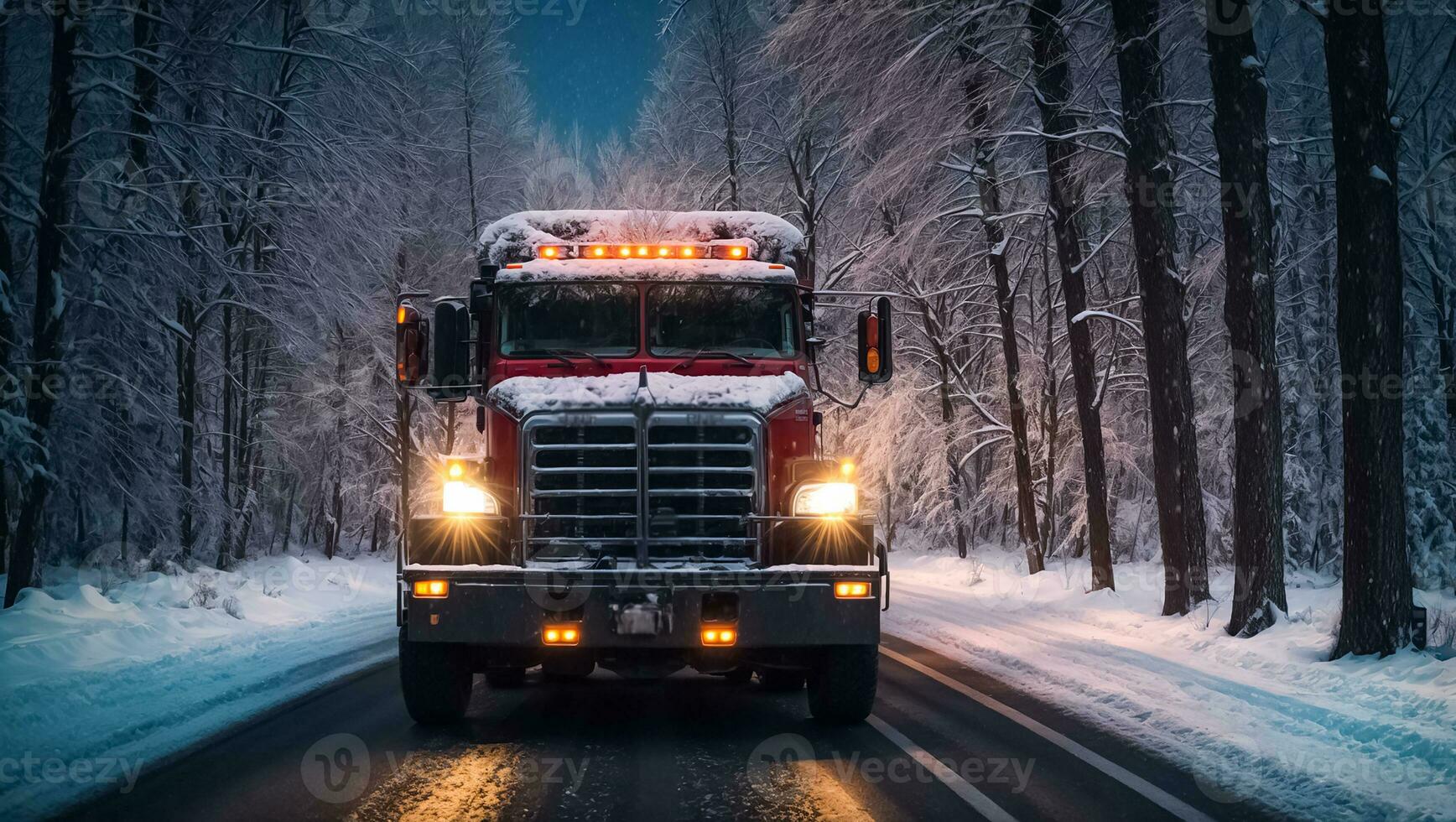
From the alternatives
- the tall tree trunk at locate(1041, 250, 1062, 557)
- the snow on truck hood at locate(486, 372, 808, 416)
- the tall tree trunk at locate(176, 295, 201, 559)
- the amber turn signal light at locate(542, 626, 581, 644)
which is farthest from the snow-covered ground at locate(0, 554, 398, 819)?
the tall tree trunk at locate(1041, 250, 1062, 557)

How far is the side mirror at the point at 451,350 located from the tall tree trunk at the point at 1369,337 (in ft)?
23.8

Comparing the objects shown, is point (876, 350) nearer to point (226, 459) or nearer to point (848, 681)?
point (848, 681)

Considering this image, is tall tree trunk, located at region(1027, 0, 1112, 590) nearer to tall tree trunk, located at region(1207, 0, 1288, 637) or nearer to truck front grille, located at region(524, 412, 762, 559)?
tall tree trunk, located at region(1207, 0, 1288, 637)

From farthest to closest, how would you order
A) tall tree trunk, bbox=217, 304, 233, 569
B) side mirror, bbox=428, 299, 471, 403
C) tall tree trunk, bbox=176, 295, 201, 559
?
tall tree trunk, bbox=217, 304, 233, 569 → tall tree trunk, bbox=176, 295, 201, 559 → side mirror, bbox=428, 299, 471, 403

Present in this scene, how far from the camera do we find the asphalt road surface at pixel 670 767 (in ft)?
17.6

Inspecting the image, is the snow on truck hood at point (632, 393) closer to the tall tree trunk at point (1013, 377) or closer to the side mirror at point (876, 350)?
the side mirror at point (876, 350)

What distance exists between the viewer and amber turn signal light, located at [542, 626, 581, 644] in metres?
6.83

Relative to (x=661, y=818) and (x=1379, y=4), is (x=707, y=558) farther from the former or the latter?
(x=1379, y=4)

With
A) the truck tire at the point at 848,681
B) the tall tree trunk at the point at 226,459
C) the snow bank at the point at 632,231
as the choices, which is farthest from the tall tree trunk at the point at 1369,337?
the tall tree trunk at the point at 226,459

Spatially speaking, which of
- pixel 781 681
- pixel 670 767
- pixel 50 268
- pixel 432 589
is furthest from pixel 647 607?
pixel 50 268

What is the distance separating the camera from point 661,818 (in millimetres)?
5227

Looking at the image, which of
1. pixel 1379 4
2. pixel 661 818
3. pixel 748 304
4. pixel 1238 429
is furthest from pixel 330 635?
pixel 1379 4

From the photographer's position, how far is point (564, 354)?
8578mm

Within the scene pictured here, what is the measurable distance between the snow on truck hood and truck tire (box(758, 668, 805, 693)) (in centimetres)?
241
